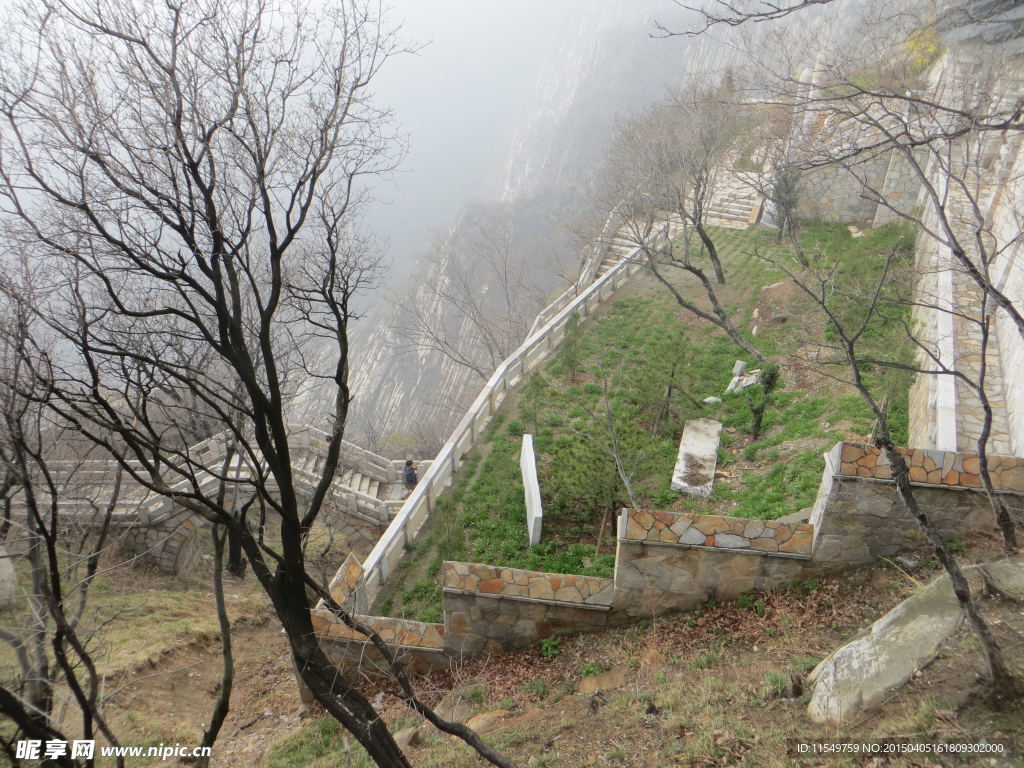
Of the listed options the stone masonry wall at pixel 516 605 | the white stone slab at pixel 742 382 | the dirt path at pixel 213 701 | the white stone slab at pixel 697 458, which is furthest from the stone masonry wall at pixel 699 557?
the white stone slab at pixel 742 382

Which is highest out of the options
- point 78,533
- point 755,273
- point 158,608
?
point 755,273

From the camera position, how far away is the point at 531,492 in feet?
31.8

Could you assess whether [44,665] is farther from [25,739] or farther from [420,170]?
[420,170]

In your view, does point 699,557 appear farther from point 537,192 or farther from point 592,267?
point 537,192

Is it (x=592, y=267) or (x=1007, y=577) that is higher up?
(x=592, y=267)

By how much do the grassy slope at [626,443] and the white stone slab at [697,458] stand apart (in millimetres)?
178

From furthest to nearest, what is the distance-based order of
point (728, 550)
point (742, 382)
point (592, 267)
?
point (592, 267) < point (742, 382) < point (728, 550)

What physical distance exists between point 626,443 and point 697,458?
1173mm

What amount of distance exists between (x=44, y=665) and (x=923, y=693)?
7.28 meters

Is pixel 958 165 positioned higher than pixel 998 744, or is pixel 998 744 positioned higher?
pixel 958 165

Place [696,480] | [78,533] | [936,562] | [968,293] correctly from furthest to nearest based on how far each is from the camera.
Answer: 1. [78,533]
2. [968,293]
3. [696,480]
4. [936,562]

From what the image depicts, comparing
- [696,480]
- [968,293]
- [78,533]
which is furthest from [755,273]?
[78,533]

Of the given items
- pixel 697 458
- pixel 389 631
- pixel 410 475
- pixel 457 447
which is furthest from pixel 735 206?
pixel 389 631

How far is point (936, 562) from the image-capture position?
644 cm
